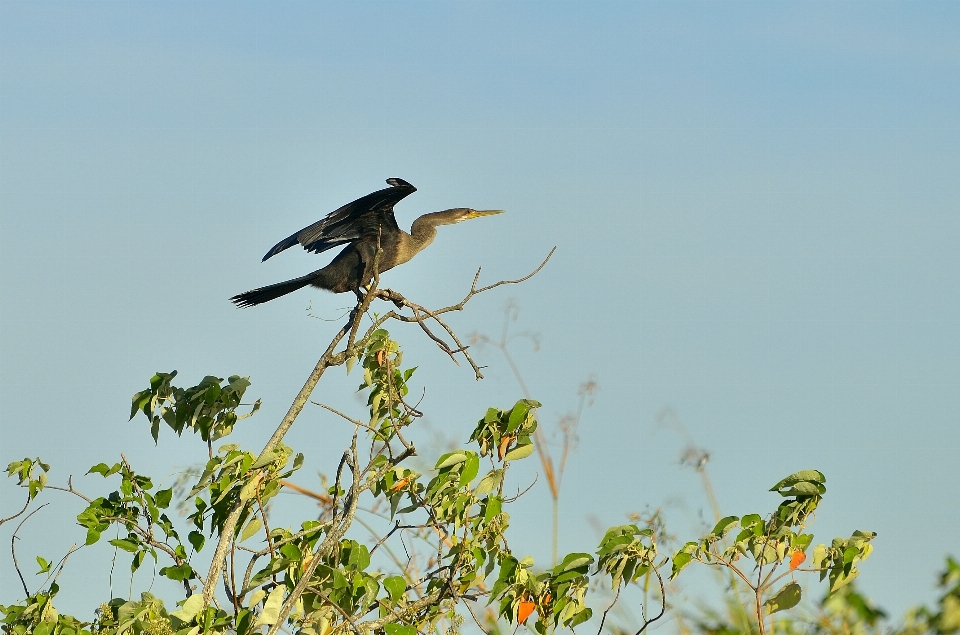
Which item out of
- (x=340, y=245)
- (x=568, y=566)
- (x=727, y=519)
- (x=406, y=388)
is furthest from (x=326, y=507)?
(x=340, y=245)

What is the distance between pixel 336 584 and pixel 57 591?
111 cm

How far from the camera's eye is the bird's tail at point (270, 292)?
6.29 m

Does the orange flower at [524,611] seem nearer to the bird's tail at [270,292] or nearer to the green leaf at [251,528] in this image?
the green leaf at [251,528]

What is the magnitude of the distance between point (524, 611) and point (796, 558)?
856 mm

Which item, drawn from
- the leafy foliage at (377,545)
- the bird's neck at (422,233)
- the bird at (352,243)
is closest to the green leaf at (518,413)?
the leafy foliage at (377,545)

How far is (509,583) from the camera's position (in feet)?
10.9

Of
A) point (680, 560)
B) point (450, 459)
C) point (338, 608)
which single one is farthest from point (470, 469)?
point (680, 560)

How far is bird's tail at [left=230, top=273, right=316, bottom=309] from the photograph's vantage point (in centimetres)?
629

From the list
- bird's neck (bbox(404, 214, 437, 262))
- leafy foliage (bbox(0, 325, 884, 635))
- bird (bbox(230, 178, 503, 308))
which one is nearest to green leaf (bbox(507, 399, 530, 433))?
leafy foliage (bbox(0, 325, 884, 635))

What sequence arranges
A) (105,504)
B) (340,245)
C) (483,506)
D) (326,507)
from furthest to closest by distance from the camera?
1. (340,245)
2. (326,507)
3. (105,504)
4. (483,506)

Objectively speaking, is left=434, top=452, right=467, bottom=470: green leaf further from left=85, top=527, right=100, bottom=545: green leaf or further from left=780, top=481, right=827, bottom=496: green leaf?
left=85, top=527, right=100, bottom=545: green leaf

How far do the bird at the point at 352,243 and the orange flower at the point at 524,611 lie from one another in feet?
10.8

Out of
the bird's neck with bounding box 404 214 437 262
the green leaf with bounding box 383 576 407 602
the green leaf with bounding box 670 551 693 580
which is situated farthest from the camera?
the bird's neck with bounding box 404 214 437 262

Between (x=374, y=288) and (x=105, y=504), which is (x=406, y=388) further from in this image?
(x=105, y=504)
